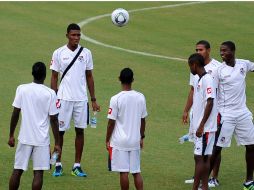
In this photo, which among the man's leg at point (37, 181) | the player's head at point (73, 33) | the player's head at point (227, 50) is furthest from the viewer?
the player's head at point (73, 33)

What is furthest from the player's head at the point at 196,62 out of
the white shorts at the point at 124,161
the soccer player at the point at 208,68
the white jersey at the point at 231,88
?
the white shorts at the point at 124,161

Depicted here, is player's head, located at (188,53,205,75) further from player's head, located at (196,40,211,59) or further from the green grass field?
the green grass field

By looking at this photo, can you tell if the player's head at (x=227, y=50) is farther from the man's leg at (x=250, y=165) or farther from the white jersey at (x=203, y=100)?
the man's leg at (x=250, y=165)

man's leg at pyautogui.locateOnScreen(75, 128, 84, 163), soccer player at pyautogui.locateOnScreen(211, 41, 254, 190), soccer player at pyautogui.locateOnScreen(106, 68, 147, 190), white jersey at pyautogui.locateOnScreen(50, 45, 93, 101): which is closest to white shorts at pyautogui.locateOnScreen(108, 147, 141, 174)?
soccer player at pyautogui.locateOnScreen(106, 68, 147, 190)

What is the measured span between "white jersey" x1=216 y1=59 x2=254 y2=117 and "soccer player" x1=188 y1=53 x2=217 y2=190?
75cm

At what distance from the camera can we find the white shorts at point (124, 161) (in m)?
12.8

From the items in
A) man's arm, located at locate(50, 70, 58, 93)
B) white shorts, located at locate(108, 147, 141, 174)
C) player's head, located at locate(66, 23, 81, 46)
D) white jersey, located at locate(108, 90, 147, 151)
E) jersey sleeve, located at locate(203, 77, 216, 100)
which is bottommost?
white shorts, located at locate(108, 147, 141, 174)

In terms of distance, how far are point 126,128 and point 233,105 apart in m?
2.20

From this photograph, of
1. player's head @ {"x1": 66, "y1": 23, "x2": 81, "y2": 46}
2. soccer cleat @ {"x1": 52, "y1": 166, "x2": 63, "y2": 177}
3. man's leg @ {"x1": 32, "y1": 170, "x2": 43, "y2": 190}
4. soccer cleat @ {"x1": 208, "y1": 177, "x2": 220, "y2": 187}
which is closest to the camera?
man's leg @ {"x1": 32, "y1": 170, "x2": 43, "y2": 190}

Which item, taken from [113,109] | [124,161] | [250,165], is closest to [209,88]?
[113,109]

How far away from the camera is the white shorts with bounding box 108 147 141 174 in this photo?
12820mm

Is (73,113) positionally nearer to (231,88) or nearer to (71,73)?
(71,73)

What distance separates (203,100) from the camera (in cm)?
1320

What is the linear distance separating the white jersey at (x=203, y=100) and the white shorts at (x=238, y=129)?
0.78 meters
